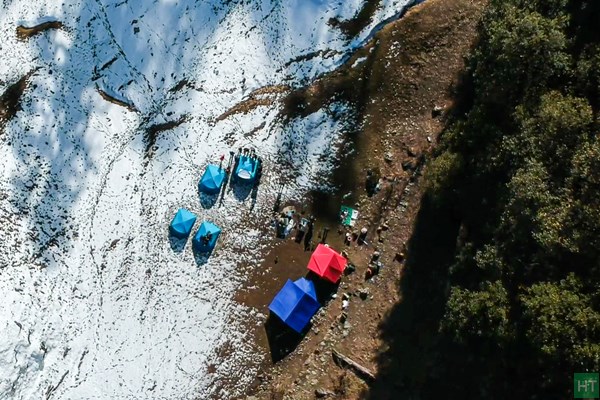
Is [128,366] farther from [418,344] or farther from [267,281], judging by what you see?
[418,344]

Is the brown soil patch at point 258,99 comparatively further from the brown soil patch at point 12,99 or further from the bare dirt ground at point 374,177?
the brown soil patch at point 12,99

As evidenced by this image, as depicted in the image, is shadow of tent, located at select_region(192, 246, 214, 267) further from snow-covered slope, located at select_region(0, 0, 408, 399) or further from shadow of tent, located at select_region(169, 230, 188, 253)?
shadow of tent, located at select_region(169, 230, 188, 253)

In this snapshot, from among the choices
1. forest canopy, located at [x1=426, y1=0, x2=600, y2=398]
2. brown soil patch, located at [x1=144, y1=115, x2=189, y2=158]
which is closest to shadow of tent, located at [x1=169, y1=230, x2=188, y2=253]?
brown soil patch, located at [x1=144, y1=115, x2=189, y2=158]

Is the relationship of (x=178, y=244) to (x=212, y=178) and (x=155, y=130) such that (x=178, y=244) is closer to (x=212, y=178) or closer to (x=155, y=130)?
(x=212, y=178)

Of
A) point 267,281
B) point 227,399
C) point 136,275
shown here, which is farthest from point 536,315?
point 136,275

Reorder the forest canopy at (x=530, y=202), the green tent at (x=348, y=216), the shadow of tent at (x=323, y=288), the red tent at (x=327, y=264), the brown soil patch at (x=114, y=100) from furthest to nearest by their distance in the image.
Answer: the brown soil patch at (x=114, y=100), the green tent at (x=348, y=216), the shadow of tent at (x=323, y=288), the red tent at (x=327, y=264), the forest canopy at (x=530, y=202)

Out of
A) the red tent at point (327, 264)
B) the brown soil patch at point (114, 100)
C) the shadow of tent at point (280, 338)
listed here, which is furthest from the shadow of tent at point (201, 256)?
the brown soil patch at point (114, 100)

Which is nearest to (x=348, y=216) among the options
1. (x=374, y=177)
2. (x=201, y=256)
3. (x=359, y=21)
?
(x=374, y=177)
